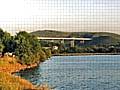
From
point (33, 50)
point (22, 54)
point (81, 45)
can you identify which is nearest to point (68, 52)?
point (81, 45)

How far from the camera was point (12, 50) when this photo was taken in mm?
63219

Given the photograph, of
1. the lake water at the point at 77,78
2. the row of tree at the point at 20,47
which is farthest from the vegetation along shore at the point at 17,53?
the lake water at the point at 77,78

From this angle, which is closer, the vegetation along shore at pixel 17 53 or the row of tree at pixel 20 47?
the vegetation along shore at pixel 17 53

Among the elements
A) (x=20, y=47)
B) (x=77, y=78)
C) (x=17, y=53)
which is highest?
(x=77, y=78)

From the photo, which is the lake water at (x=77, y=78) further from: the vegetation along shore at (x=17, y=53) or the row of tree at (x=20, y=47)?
the row of tree at (x=20, y=47)

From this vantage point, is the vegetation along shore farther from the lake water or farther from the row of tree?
the lake water

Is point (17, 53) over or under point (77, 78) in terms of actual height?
under

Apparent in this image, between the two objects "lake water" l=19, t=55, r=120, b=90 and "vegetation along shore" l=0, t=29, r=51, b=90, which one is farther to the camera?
"vegetation along shore" l=0, t=29, r=51, b=90

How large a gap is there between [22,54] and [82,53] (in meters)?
61.0

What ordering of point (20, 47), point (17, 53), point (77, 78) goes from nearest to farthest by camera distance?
point (77, 78) → point (17, 53) → point (20, 47)

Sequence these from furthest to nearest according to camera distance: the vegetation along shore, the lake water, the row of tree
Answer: the row of tree
the vegetation along shore
the lake water

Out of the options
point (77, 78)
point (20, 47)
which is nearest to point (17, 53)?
point (20, 47)

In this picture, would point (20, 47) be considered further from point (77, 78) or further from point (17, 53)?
point (77, 78)

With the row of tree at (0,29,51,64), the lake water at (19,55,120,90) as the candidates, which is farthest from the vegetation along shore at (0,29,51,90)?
the lake water at (19,55,120,90)
